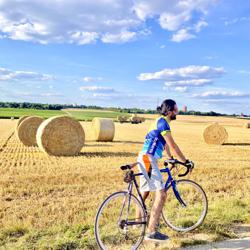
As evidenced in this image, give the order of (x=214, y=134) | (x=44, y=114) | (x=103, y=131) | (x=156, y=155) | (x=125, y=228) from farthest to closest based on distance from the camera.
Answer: (x=44, y=114) → (x=214, y=134) → (x=103, y=131) → (x=156, y=155) → (x=125, y=228)

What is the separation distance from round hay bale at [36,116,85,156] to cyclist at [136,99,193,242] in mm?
12257

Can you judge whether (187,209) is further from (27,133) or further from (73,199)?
(27,133)

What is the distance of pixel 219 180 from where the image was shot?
11.1 m

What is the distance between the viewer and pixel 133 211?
6.79 m

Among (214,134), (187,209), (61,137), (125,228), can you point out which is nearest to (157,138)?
(125,228)

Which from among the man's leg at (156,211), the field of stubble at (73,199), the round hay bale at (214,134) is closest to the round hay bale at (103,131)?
the round hay bale at (214,134)

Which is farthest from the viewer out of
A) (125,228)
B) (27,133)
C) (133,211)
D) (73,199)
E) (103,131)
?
(103,131)

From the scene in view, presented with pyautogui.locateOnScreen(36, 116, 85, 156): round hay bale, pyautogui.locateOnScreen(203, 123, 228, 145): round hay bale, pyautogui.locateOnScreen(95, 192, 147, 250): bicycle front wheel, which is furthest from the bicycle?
pyautogui.locateOnScreen(203, 123, 228, 145): round hay bale

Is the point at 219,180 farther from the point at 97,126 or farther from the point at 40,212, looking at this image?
the point at 97,126

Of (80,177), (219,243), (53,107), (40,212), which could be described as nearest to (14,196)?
(40,212)

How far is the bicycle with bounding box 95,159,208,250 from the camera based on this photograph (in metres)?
5.29

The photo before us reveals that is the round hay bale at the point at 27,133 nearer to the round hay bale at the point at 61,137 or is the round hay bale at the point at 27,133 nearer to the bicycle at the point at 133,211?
the round hay bale at the point at 61,137

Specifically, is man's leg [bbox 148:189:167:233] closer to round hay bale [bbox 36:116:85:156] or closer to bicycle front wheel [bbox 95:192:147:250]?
bicycle front wheel [bbox 95:192:147:250]

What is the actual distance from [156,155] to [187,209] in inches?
58.7
